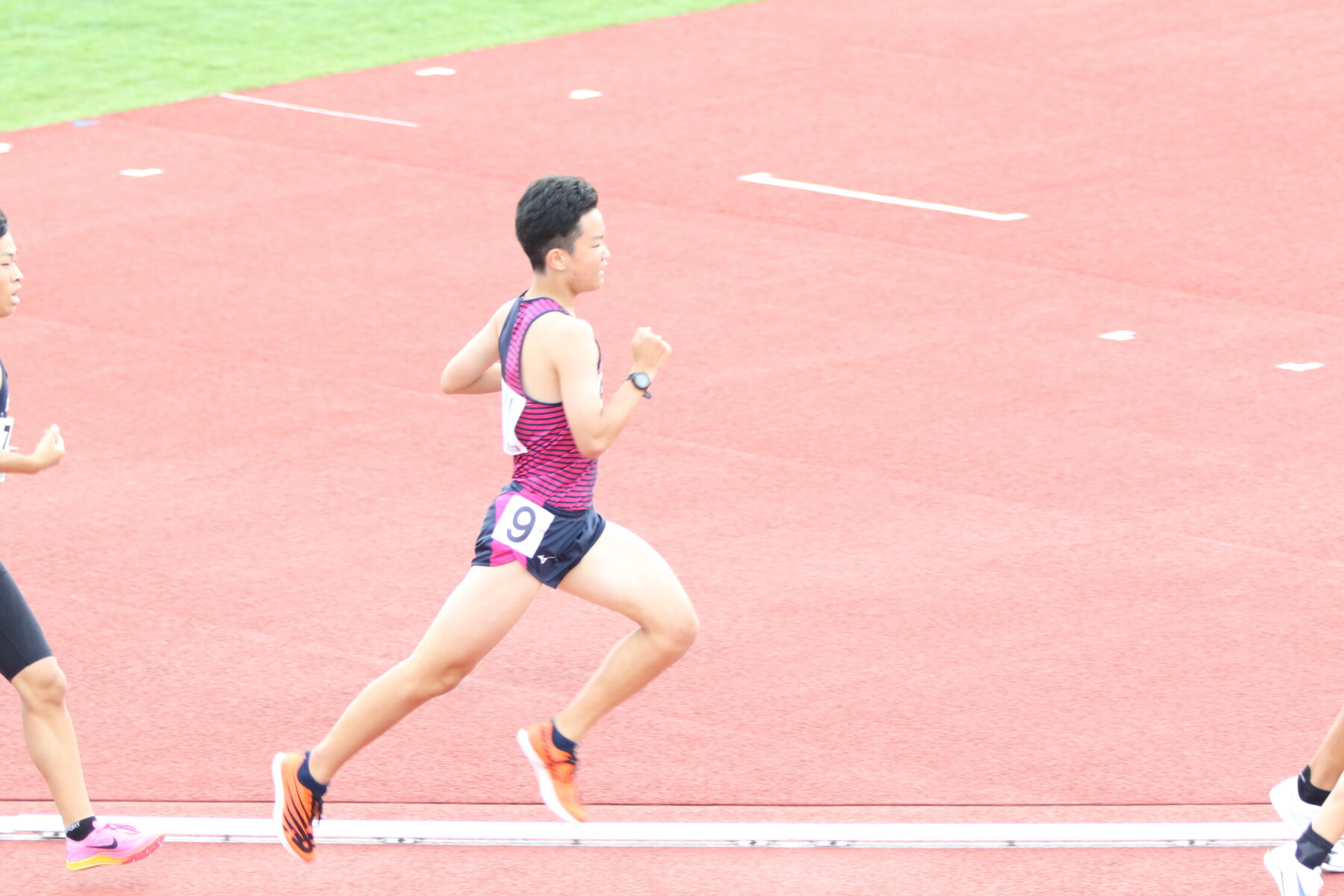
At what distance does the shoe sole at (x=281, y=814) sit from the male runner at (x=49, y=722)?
0.34 metres

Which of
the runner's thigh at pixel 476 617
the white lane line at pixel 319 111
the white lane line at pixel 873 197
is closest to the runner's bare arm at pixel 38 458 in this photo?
the runner's thigh at pixel 476 617

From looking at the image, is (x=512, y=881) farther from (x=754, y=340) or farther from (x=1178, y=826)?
(x=754, y=340)

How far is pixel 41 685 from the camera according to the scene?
18.5ft

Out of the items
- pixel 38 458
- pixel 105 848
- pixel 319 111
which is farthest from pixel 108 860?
pixel 319 111

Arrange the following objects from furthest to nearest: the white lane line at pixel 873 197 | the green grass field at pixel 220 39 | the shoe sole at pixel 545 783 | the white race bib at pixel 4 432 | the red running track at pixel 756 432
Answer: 1. the green grass field at pixel 220 39
2. the white lane line at pixel 873 197
3. the red running track at pixel 756 432
4. the shoe sole at pixel 545 783
5. the white race bib at pixel 4 432

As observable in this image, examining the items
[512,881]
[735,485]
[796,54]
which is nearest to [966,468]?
[735,485]

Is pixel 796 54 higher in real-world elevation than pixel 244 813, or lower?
lower

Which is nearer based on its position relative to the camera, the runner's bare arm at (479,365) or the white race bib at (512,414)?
the white race bib at (512,414)

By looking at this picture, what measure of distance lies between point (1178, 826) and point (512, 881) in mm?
1906

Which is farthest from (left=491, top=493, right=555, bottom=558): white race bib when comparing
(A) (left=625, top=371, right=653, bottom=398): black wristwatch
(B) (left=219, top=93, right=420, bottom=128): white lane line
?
(B) (left=219, top=93, right=420, bottom=128): white lane line

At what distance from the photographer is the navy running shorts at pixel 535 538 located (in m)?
5.70

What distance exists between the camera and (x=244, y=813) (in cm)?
621

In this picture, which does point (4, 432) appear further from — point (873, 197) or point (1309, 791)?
point (873, 197)

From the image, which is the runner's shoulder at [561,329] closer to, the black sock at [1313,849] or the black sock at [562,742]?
the black sock at [562,742]
